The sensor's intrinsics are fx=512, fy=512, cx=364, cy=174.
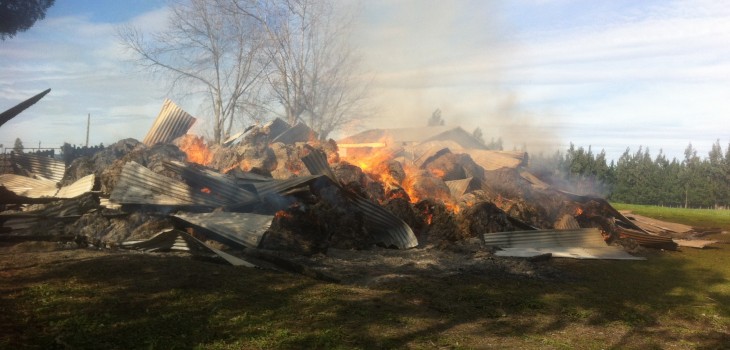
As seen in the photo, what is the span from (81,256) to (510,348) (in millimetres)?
6358

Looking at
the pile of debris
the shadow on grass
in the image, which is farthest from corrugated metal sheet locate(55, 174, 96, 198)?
the shadow on grass

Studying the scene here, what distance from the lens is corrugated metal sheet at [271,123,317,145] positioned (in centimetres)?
2402

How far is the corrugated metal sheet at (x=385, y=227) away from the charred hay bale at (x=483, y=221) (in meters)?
1.80

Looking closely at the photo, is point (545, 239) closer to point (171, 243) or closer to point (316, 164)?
point (316, 164)

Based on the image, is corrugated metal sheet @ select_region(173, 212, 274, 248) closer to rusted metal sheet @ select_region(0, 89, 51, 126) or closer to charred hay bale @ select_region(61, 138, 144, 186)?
rusted metal sheet @ select_region(0, 89, 51, 126)

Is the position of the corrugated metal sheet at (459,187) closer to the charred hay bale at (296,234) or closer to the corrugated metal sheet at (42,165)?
the charred hay bale at (296,234)

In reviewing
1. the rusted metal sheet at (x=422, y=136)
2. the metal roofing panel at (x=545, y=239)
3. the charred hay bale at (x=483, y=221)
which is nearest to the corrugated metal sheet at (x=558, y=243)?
the metal roofing panel at (x=545, y=239)

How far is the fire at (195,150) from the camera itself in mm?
18688

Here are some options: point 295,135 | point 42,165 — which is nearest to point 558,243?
point 295,135

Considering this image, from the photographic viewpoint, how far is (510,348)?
504 centimetres

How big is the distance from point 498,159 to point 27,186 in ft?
56.1

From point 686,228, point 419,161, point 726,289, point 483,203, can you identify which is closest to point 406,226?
point 483,203

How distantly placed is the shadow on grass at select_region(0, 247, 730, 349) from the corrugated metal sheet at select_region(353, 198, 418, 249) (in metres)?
3.29

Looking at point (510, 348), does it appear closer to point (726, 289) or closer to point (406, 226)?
point (726, 289)
